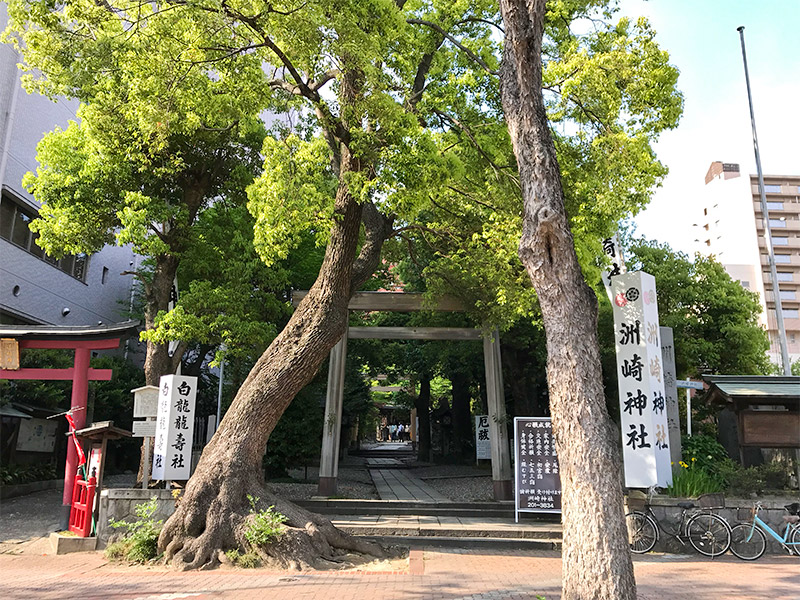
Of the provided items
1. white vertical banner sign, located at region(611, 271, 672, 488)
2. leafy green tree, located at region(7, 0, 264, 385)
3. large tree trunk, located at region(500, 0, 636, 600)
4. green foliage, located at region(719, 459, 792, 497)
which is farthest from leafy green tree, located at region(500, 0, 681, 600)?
green foliage, located at region(719, 459, 792, 497)

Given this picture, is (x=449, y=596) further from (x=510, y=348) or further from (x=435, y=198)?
(x=510, y=348)

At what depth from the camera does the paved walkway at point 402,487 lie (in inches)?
561

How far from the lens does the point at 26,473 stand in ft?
47.0

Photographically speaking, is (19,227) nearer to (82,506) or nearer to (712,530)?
(82,506)

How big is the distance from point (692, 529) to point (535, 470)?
2908mm

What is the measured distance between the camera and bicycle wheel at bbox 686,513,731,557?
9.46m

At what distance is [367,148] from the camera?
8562 mm

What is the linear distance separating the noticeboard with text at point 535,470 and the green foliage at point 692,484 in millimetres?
2104

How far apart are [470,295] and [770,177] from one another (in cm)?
5314

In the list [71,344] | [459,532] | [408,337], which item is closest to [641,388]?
[459,532]

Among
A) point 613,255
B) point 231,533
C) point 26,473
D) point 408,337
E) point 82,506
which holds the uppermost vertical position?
point 613,255

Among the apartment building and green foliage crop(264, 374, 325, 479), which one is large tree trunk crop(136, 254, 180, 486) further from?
the apartment building

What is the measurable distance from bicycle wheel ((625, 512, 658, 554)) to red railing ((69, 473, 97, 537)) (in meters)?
8.94

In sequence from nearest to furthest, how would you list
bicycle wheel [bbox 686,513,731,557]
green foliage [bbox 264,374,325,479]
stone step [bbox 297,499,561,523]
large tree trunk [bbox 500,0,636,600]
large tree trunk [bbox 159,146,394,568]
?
large tree trunk [bbox 500,0,636,600] < large tree trunk [bbox 159,146,394,568] < bicycle wheel [bbox 686,513,731,557] < stone step [bbox 297,499,561,523] < green foliage [bbox 264,374,325,479]
